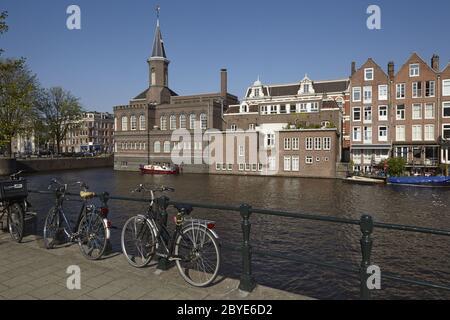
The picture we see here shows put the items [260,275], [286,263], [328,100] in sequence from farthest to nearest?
[328,100]
[286,263]
[260,275]

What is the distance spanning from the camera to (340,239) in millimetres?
16719

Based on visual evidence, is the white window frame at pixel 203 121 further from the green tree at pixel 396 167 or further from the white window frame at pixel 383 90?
the green tree at pixel 396 167

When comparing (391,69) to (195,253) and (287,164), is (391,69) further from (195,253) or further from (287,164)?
(195,253)

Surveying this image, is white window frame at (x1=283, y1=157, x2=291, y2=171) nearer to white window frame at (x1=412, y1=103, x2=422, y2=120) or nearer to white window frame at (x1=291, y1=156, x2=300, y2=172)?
white window frame at (x1=291, y1=156, x2=300, y2=172)

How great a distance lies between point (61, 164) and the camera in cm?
7119

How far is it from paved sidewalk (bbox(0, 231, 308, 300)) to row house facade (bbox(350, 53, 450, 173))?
160 feet

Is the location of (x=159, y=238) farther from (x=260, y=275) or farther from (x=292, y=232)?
(x=292, y=232)

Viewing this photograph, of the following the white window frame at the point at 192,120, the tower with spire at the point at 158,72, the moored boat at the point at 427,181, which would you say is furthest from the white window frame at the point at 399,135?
the tower with spire at the point at 158,72

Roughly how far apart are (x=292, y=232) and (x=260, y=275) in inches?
237

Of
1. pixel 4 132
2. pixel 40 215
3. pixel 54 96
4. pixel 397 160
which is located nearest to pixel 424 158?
pixel 397 160

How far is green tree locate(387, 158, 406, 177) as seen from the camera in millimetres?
44719

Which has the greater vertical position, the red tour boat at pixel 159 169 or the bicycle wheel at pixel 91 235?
the bicycle wheel at pixel 91 235

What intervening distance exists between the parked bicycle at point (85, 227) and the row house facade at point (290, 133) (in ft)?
151

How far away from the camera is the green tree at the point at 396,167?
4472 centimetres
